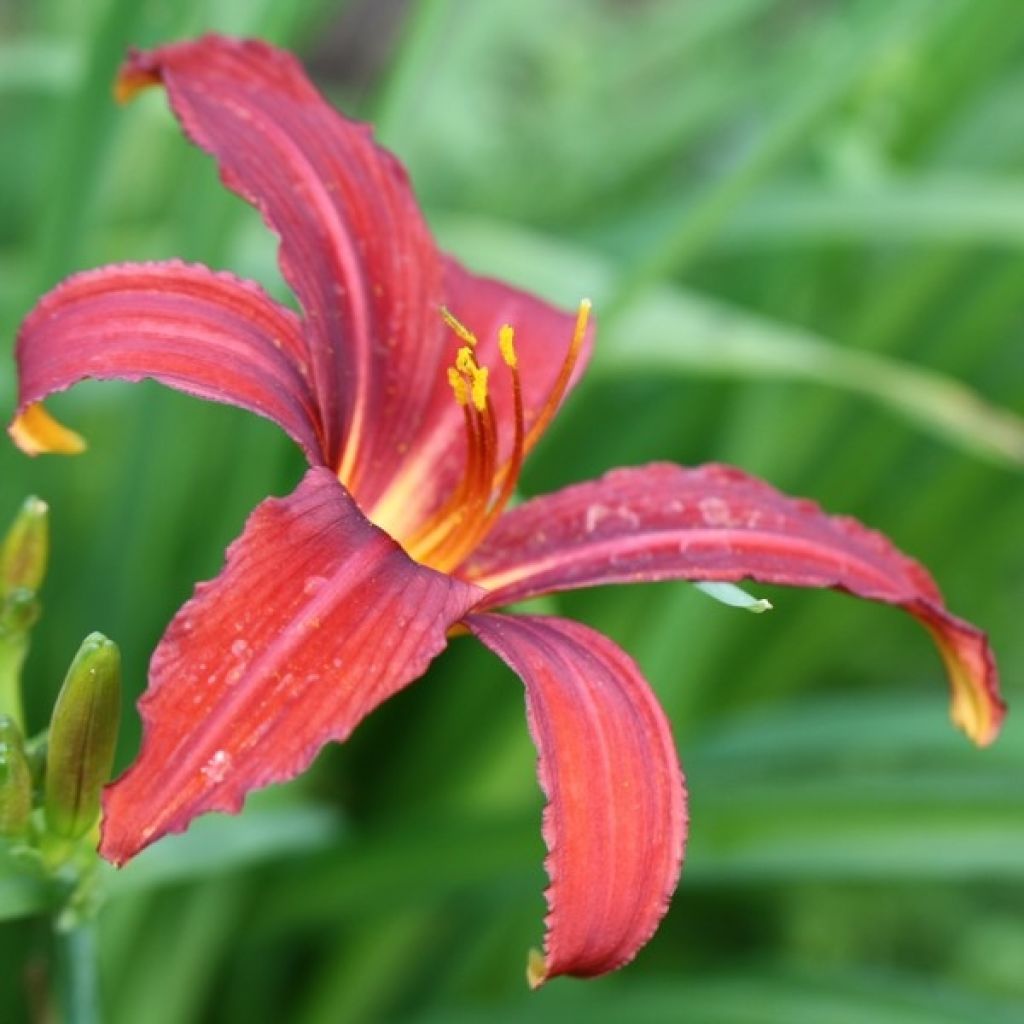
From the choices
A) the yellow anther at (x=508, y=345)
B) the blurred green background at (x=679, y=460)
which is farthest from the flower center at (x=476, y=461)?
the blurred green background at (x=679, y=460)

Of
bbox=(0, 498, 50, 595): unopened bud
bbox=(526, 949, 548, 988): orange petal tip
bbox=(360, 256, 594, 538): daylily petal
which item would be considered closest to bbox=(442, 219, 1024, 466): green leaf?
bbox=(360, 256, 594, 538): daylily petal

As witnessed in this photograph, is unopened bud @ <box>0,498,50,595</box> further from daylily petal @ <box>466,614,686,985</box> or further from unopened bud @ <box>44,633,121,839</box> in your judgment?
daylily petal @ <box>466,614,686,985</box>

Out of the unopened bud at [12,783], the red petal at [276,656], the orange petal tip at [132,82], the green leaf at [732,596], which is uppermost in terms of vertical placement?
the orange petal tip at [132,82]

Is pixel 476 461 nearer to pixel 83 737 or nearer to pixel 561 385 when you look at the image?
pixel 561 385

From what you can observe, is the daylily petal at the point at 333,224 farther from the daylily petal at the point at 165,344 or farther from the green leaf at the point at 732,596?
the green leaf at the point at 732,596

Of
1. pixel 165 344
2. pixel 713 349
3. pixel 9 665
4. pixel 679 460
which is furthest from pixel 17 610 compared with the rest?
pixel 679 460
